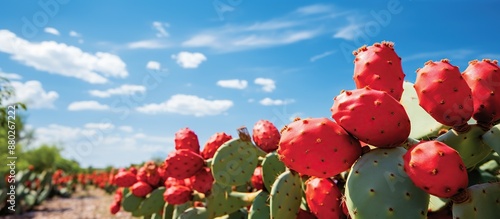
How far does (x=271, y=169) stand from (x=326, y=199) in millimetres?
583

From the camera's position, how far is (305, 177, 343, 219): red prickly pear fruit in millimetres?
1496

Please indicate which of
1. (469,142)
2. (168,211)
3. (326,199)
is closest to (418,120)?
(469,142)

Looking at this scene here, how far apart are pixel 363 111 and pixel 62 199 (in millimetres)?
16784

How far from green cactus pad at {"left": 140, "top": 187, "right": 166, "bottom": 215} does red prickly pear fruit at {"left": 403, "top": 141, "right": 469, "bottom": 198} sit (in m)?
2.63

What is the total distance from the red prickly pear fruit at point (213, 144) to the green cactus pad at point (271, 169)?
1.83 feet

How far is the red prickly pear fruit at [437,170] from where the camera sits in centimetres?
103

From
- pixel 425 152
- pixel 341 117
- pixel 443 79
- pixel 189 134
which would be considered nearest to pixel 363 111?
pixel 341 117

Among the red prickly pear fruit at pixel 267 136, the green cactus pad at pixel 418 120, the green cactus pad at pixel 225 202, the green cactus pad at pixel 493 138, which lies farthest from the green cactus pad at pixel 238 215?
the green cactus pad at pixel 493 138

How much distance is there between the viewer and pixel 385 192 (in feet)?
3.59

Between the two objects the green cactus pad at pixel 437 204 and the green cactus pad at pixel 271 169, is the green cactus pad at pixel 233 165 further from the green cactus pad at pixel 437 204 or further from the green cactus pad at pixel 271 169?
the green cactus pad at pixel 437 204

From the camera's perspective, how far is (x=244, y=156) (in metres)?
2.20

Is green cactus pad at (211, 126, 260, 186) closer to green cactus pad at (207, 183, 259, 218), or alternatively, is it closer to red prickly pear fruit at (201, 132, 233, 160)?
green cactus pad at (207, 183, 259, 218)

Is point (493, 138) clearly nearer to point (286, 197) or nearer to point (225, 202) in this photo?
point (286, 197)

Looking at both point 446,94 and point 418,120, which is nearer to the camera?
point 446,94
